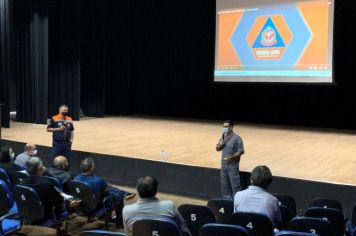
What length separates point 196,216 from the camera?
4020 millimetres

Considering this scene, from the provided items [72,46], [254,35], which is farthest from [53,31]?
[254,35]

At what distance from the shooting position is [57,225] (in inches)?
187

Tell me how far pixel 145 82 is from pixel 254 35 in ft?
17.8

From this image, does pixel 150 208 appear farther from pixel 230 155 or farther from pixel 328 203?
pixel 230 155

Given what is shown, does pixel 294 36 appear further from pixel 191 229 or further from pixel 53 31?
pixel 191 229

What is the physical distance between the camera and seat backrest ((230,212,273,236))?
3.57 meters

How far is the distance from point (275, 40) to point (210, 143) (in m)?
3.82

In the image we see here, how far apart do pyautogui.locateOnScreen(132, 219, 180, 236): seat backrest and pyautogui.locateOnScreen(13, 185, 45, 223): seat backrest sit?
149 centimetres

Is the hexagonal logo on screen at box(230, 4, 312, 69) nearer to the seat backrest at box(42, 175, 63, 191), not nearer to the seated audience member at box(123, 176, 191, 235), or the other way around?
the seat backrest at box(42, 175, 63, 191)

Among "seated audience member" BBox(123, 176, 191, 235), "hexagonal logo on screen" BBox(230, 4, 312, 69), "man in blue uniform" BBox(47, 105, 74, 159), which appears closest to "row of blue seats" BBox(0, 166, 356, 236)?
"seated audience member" BBox(123, 176, 191, 235)

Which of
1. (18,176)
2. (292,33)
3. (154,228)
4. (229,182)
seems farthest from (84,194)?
(292,33)

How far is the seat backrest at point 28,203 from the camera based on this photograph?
448 cm

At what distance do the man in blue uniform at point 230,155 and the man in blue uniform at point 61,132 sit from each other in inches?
109

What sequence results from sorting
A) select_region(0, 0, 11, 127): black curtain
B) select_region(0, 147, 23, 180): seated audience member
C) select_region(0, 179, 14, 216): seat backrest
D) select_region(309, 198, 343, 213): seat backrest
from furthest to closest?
select_region(0, 0, 11, 127): black curtain < select_region(0, 147, 23, 180): seated audience member < select_region(309, 198, 343, 213): seat backrest < select_region(0, 179, 14, 216): seat backrest
